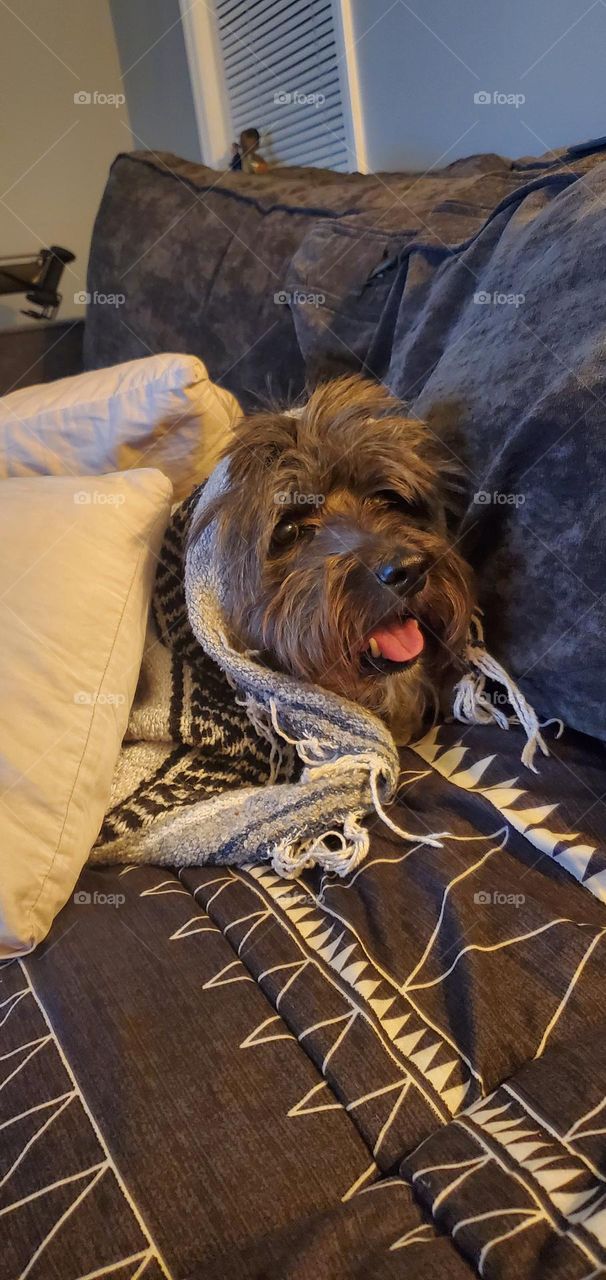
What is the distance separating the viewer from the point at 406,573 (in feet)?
3.89

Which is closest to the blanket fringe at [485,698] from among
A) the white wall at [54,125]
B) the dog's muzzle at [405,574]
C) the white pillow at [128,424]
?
the dog's muzzle at [405,574]

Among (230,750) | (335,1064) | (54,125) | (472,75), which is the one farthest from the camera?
(54,125)

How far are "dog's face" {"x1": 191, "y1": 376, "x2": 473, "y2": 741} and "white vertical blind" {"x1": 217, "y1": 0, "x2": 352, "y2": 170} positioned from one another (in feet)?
5.06

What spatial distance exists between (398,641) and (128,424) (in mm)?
683

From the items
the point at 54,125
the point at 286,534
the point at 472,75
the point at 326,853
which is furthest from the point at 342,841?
the point at 54,125

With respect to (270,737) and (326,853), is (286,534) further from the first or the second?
(326,853)

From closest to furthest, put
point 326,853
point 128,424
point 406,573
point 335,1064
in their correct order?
point 335,1064 < point 326,853 < point 406,573 < point 128,424

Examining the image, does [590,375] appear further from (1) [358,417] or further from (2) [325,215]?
(2) [325,215]

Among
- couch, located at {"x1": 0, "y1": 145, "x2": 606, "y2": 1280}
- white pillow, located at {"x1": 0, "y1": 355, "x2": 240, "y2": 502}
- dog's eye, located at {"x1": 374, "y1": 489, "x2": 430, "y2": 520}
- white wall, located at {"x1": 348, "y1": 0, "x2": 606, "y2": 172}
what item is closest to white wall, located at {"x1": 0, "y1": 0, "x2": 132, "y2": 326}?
white wall, located at {"x1": 348, "y1": 0, "x2": 606, "y2": 172}

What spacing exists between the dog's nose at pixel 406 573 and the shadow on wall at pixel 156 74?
111 inches

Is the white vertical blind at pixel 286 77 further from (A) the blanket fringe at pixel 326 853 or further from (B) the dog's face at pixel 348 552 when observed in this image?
(A) the blanket fringe at pixel 326 853

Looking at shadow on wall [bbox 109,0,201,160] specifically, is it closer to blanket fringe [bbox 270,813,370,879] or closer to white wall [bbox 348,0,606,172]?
white wall [bbox 348,0,606,172]

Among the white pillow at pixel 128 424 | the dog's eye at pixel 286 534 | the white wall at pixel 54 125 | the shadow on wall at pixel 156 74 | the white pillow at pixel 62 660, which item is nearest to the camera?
the white pillow at pixel 62 660

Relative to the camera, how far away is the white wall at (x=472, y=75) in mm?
1619
